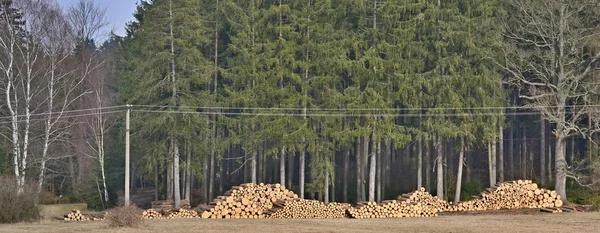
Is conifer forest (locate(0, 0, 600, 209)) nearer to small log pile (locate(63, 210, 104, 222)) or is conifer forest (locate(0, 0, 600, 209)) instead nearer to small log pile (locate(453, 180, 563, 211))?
small log pile (locate(453, 180, 563, 211))

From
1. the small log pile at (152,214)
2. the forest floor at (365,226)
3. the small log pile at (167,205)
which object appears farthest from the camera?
the small log pile at (167,205)

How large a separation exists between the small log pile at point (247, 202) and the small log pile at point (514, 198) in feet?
28.1

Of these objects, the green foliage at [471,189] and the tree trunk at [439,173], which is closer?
the tree trunk at [439,173]

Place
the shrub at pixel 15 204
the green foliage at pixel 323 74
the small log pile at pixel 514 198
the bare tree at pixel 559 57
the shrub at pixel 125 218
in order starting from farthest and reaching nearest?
the green foliage at pixel 323 74 < the bare tree at pixel 559 57 < the small log pile at pixel 514 198 < the shrub at pixel 15 204 < the shrub at pixel 125 218

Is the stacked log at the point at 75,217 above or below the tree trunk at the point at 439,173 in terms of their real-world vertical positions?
below

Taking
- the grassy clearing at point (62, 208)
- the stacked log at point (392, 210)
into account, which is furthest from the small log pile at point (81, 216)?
the stacked log at point (392, 210)

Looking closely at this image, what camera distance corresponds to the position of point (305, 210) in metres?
34.8

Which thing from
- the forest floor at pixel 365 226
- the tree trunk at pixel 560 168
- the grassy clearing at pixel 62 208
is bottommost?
the grassy clearing at pixel 62 208

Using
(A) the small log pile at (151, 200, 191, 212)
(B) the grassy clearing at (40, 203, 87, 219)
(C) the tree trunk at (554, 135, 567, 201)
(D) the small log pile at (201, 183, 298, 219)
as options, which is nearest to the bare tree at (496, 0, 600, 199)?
(C) the tree trunk at (554, 135, 567, 201)

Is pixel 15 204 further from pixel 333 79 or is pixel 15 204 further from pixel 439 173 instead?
pixel 439 173

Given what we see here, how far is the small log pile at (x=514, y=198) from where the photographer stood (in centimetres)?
3603

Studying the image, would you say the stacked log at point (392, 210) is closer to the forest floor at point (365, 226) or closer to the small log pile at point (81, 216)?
the forest floor at point (365, 226)

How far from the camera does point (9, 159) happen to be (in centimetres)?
4459

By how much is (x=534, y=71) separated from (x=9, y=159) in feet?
96.2
